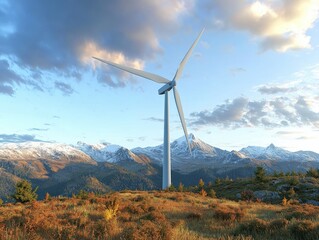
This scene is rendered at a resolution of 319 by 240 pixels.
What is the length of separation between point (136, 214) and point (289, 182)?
42.8m

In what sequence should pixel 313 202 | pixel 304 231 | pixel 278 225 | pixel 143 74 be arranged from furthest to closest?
pixel 143 74
pixel 313 202
pixel 278 225
pixel 304 231

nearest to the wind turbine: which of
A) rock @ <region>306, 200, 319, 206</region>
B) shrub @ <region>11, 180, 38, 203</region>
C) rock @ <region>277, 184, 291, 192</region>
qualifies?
rock @ <region>277, 184, 291, 192</region>

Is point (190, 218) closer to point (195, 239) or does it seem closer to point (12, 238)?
point (195, 239)

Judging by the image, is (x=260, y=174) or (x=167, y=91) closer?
(x=260, y=174)

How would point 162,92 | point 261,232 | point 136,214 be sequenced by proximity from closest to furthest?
point 261,232, point 136,214, point 162,92

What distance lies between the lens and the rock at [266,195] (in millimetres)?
50634

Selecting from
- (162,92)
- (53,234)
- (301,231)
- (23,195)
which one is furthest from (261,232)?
(23,195)

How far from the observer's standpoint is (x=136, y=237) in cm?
1220

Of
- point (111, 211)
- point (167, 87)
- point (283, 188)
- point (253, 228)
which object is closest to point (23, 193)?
point (167, 87)

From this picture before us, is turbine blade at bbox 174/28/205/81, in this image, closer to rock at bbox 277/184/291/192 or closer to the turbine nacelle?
the turbine nacelle

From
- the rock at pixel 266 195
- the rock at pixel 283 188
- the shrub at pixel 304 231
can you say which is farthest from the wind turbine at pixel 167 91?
the shrub at pixel 304 231

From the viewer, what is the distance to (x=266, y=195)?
5172cm

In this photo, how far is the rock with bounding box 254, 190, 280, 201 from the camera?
50.6m

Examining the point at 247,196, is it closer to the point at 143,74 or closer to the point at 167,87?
the point at 167,87
